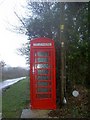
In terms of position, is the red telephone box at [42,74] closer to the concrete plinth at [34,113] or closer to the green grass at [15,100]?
the concrete plinth at [34,113]

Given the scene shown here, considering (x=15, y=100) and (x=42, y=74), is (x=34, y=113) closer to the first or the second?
(x=42, y=74)

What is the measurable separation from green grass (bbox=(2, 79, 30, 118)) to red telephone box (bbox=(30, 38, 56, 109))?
51 cm

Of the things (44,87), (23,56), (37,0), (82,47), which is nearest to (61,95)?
(44,87)

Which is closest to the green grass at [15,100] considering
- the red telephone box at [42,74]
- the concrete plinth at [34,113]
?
the concrete plinth at [34,113]

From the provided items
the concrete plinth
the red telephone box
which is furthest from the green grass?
the red telephone box

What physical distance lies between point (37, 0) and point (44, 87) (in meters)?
2.57

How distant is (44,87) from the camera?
21.9 feet

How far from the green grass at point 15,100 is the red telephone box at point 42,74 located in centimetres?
51

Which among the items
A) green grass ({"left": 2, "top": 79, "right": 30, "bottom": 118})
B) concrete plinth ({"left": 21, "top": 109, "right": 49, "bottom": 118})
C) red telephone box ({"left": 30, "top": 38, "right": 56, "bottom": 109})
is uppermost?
red telephone box ({"left": 30, "top": 38, "right": 56, "bottom": 109})

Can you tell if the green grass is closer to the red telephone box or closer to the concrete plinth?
the concrete plinth

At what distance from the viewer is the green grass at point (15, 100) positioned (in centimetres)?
647

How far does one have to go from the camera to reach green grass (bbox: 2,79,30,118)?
6.47m

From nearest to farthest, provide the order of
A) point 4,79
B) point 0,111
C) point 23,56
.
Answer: point 0,111 < point 23,56 < point 4,79

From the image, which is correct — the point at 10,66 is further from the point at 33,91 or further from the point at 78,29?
the point at 78,29
